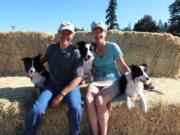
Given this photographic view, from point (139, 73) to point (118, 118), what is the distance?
2.72 ft

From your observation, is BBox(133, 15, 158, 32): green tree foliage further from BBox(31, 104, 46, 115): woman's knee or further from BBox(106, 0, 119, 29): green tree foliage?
BBox(31, 104, 46, 115): woman's knee

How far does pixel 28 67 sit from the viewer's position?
696 cm

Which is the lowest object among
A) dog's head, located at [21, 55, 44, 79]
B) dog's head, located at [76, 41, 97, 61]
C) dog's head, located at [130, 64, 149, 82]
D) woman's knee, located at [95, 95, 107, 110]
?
woman's knee, located at [95, 95, 107, 110]

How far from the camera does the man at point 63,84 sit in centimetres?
595

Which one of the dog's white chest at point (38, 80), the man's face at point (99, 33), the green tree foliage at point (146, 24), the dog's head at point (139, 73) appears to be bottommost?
the green tree foliage at point (146, 24)

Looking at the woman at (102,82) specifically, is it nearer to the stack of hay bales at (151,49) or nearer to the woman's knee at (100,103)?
the woman's knee at (100,103)

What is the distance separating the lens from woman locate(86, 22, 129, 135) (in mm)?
6227

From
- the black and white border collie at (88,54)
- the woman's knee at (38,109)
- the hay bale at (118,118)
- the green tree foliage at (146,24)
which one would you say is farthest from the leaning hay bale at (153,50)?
the green tree foliage at (146,24)

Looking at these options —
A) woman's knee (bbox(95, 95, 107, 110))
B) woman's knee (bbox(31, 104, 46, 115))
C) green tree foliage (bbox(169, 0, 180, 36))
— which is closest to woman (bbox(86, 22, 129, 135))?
woman's knee (bbox(95, 95, 107, 110))

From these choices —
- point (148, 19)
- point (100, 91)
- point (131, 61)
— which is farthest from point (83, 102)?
point (148, 19)

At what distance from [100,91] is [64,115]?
717mm

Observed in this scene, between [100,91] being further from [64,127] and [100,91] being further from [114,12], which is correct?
[114,12]

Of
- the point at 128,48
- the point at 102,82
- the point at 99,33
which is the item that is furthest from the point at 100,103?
the point at 128,48

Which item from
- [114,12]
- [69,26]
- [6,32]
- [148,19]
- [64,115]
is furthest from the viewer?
[114,12]
